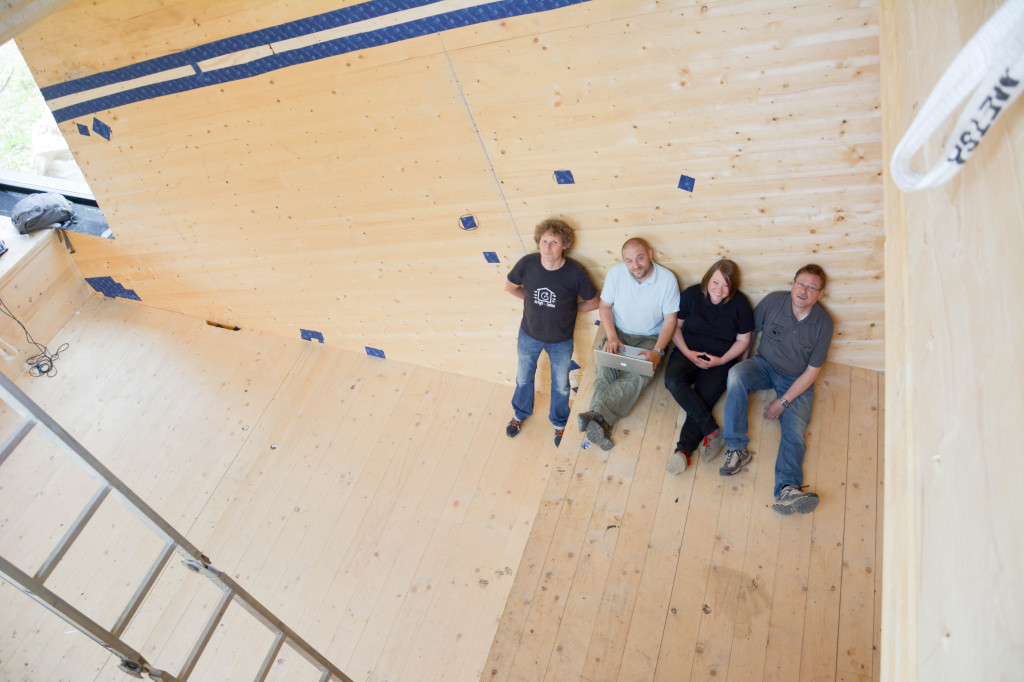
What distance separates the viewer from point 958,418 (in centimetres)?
75

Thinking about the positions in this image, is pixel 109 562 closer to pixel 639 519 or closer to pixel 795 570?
pixel 639 519

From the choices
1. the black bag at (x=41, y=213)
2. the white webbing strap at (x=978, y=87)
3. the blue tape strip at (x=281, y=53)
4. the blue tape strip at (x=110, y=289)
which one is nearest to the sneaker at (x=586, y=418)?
the blue tape strip at (x=281, y=53)

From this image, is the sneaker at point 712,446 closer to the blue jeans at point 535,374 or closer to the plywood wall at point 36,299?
the blue jeans at point 535,374

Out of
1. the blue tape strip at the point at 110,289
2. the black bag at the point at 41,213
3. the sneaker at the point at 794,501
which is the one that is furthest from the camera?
the blue tape strip at the point at 110,289

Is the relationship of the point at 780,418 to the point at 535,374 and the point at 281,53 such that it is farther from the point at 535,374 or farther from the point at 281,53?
the point at 281,53

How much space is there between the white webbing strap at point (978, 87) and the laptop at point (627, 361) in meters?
2.64

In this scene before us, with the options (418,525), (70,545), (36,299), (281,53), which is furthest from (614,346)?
(36,299)

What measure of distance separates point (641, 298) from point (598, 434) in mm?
725

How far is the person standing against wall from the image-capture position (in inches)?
140

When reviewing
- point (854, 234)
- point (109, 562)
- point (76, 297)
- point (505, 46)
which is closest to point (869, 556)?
point (854, 234)

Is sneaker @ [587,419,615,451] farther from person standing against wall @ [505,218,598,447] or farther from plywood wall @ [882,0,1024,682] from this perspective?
plywood wall @ [882,0,1024,682]

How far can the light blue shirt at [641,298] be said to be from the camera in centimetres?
347

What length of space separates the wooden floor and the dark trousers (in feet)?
0.38

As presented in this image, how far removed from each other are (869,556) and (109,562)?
4.16m
